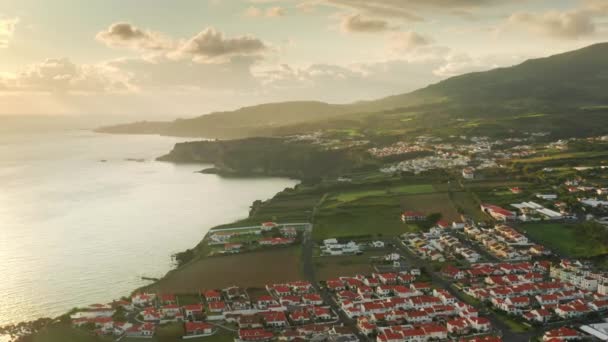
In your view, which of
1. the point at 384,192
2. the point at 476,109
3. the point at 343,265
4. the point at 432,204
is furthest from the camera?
the point at 476,109

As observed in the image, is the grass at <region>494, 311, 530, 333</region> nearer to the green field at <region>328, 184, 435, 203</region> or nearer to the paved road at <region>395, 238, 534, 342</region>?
the paved road at <region>395, 238, 534, 342</region>

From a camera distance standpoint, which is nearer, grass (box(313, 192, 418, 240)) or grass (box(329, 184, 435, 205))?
grass (box(313, 192, 418, 240))

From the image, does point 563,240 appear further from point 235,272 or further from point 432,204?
point 235,272

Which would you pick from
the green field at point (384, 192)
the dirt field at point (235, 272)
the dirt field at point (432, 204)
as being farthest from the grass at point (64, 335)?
the green field at point (384, 192)

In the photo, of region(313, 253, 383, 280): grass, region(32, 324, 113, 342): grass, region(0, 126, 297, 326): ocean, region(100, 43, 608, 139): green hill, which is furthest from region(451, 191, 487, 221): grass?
region(100, 43, 608, 139): green hill

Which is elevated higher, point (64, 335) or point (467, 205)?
point (467, 205)

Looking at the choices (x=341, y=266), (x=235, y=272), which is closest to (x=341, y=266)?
(x=341, y=266)

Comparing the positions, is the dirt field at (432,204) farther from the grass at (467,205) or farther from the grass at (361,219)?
the grass at (361,219)
